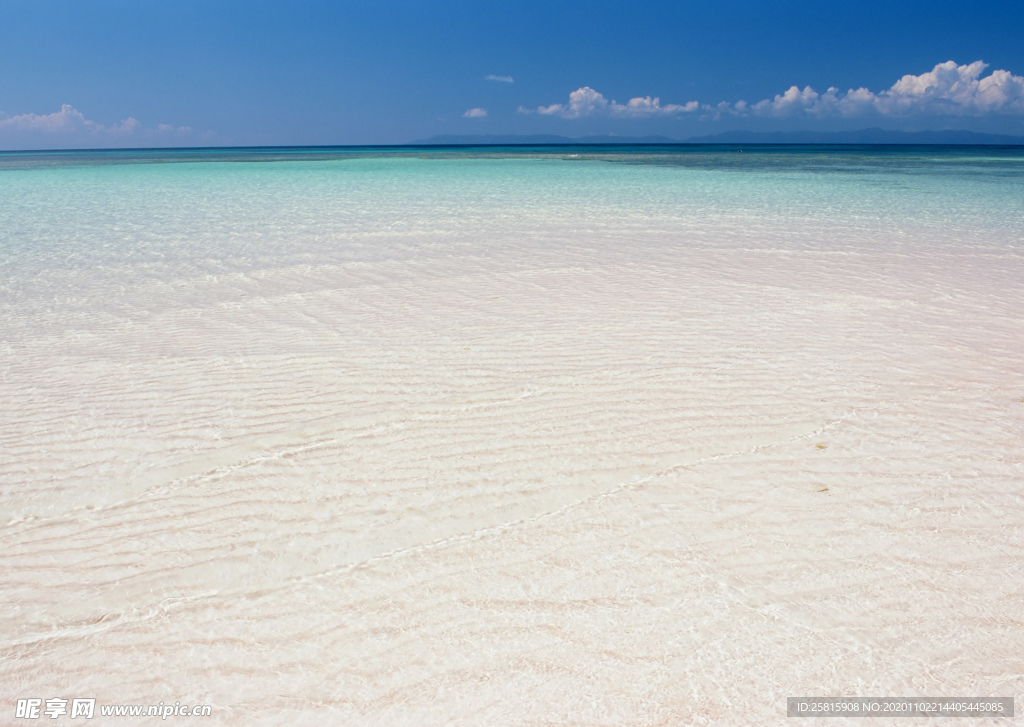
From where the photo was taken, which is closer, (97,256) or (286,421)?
(286,421)

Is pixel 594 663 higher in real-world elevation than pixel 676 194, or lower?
lower

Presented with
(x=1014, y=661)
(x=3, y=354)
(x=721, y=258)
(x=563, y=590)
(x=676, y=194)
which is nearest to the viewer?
(x=1014, y=661)

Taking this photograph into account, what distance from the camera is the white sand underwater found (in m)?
2.23

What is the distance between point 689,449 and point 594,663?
1.63 metres

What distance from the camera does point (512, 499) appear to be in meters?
3.19

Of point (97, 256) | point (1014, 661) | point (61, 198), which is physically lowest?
point (1014, 661)

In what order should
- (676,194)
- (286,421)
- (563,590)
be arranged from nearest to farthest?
(563,590), (286,421), (676,194)

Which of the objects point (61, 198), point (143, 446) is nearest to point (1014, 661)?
point (143, 446)

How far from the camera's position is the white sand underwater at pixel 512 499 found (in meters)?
2.23

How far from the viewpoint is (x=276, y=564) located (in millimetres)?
2766

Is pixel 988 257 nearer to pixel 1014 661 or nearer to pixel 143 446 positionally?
pixel 1014 661

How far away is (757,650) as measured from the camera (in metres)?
2.30

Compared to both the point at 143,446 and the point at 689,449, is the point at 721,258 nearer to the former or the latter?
the point at 689,449

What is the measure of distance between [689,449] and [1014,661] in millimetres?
1665
